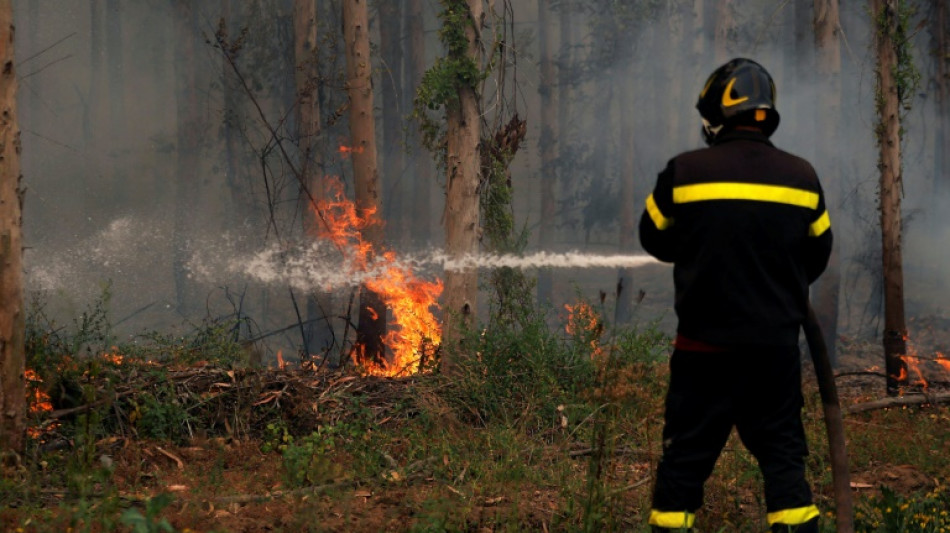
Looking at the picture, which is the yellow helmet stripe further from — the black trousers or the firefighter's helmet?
the black trousers

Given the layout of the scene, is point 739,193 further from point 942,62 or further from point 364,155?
point 942,62

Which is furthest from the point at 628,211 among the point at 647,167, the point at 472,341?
the point at 472,341

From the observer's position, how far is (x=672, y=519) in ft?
13.9

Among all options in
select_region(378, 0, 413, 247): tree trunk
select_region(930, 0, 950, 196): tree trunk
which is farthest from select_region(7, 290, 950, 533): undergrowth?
select_region(378, 0, 413, 247): tree trunk

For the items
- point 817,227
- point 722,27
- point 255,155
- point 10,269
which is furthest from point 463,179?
point 255,155

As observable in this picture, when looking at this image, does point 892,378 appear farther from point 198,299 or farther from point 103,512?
point 198,299

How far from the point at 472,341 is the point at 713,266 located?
16.4ft

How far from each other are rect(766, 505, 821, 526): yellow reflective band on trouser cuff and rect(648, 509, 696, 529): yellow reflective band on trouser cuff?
37 cm

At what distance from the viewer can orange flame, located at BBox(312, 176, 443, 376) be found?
1122cm

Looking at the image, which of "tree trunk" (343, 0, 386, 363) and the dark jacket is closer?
the dark jacket

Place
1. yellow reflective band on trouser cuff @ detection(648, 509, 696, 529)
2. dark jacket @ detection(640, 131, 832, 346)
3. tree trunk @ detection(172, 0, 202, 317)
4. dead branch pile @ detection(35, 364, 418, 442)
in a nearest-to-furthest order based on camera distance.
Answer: dark jacket @ detection(640, 131, 832, 346), yellow reflective band on trouser cuff @ detection(648, 509, 696, 529), dead branch pile @ detection(35, 364, 418, 442), tree trunk @ detection(172, 0, 202, 317)

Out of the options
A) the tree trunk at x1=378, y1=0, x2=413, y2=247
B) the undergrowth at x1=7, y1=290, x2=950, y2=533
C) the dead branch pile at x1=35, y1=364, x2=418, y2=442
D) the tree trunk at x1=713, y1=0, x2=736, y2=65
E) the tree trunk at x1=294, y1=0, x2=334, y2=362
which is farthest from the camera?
the tree trunk at x1=713, y1=0, x2=736, y2=65

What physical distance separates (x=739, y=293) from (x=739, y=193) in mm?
438

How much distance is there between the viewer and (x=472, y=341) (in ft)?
29.4
